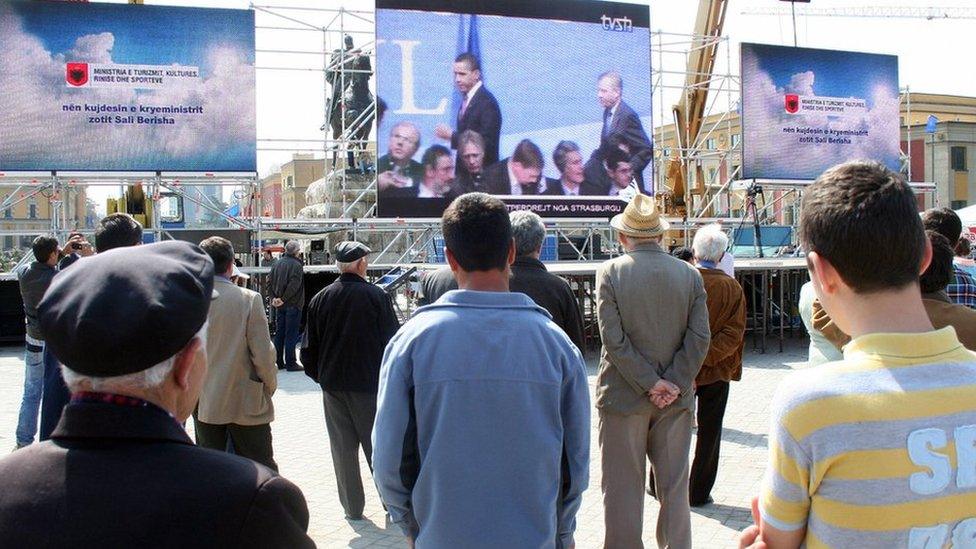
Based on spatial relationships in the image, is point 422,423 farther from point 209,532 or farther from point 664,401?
point 664,401

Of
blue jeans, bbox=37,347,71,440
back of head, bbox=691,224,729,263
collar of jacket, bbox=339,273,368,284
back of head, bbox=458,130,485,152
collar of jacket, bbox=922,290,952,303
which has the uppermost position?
back of head, bbox=458,130,485,152

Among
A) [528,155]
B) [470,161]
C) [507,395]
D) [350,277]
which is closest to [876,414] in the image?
[507,395]

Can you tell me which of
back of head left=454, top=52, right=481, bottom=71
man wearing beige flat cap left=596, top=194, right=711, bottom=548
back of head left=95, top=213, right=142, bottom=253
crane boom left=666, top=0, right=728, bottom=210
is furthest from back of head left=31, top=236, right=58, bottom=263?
crane boom left=666, top=0, right=728, bottom=210

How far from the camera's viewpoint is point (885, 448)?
1.50 metres

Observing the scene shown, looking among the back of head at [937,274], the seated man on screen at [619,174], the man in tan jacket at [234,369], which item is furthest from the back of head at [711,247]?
the seated man on screen at [619,174]

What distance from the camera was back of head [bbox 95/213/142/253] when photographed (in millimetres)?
4848

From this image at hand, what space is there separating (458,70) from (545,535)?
552 inches

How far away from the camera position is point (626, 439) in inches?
172

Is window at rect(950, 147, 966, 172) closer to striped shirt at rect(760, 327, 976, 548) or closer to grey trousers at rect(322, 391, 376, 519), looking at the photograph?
grey trousers at rect(322, 391, 376, 519)

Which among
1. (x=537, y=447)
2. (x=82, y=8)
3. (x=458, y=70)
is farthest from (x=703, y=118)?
(x=537, y=447)

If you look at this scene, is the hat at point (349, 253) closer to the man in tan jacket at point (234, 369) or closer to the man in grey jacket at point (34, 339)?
the man in tan jacket at point (234, 369)

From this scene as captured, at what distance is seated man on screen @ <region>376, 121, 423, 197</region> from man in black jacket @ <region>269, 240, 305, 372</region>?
12.2 ft

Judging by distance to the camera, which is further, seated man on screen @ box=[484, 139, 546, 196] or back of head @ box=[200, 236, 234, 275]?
seated man on screen @ box=[484, 139, 546, 196]

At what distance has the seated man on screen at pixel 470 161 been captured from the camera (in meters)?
15.8
